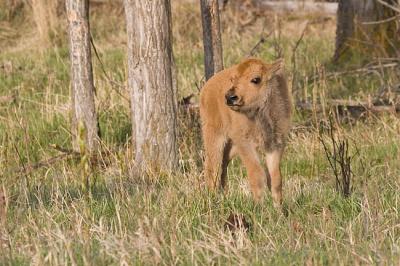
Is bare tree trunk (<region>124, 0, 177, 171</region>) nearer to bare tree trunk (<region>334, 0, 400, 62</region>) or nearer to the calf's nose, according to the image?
the calf's nose

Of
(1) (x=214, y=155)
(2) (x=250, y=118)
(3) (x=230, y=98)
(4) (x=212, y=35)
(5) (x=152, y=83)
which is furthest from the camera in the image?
(4) (x=212, y=35)

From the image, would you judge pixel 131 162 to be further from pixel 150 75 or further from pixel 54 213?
pixel 54 213

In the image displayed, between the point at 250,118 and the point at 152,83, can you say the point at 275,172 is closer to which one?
the point at 250,118

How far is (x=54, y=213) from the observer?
6484 mm

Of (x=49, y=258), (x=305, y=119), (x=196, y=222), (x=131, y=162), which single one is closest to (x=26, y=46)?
(x=305, y=119)

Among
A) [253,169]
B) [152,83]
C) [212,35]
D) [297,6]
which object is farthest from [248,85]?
[297,6]

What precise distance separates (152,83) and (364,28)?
5658 mm

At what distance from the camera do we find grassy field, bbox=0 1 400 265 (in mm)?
5281

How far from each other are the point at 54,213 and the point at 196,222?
102cm

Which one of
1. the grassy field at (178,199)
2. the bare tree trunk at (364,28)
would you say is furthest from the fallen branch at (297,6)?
the grassy field at (178,199)

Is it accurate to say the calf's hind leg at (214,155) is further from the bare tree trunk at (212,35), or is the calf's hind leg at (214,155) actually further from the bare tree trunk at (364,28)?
the bare tree trunk at (364,28)

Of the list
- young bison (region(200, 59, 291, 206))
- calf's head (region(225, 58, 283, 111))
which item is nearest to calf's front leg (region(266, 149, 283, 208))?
young bison (region(200, 59, 291, 206))

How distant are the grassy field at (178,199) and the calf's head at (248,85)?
0.69 meters

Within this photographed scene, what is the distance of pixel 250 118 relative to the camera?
7.14 metres
